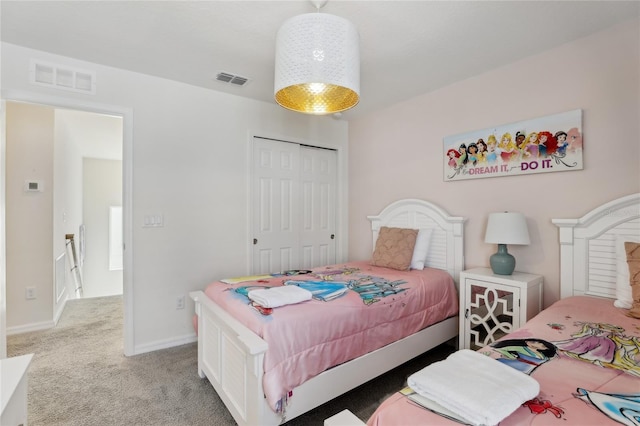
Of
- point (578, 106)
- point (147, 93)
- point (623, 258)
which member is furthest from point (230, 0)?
point (623, 258)

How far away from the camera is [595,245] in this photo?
6.81 feet

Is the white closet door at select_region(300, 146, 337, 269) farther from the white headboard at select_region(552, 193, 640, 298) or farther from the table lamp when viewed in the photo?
the white headboard at select_region(552, 193, 640, 298)

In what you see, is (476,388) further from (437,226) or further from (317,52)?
(437,226)

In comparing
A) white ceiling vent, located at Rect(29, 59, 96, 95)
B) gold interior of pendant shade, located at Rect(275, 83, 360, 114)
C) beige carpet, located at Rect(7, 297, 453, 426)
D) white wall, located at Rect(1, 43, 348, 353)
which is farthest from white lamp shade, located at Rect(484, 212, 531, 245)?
white ceiling vent, located at Rect(29, 59, 96, 95)

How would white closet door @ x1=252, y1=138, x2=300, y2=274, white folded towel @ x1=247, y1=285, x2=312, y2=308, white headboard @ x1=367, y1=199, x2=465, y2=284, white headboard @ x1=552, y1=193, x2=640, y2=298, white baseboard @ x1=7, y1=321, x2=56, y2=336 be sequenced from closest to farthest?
1. white folded towel @ x1=247, y1=285, x2=312, y2=308
2. white headboard @ x1=552, y1=193, x2=640, y2=298
3. white headboard @ x1=367, y1=199, x2=465, y2=284
4. white baseboard @ x1=7, y1=321, x2=56, y2=336
5. white closet door @ x1=252, y1=138, x2=300, y2=274

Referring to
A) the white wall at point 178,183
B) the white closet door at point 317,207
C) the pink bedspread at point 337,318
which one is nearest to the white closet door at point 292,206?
the white closet door at point 317,207

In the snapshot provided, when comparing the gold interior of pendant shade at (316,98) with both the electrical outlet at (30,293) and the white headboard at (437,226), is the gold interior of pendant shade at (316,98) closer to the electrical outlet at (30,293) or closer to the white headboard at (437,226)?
the white headboard at (437,226)

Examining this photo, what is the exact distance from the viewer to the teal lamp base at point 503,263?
2.33 meters

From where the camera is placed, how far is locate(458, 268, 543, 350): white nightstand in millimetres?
2160

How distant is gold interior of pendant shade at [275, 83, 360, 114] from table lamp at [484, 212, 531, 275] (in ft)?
4.74

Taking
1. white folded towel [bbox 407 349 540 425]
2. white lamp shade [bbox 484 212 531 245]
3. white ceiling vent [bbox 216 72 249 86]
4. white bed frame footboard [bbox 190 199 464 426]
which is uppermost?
white ceiling vent [bbox 216 72 249 86]

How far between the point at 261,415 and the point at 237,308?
561 mm

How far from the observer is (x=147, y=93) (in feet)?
9.08

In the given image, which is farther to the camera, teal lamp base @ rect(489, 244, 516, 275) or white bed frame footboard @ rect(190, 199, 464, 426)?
teal lamp base @ rect(489, 244, 516, 275)
